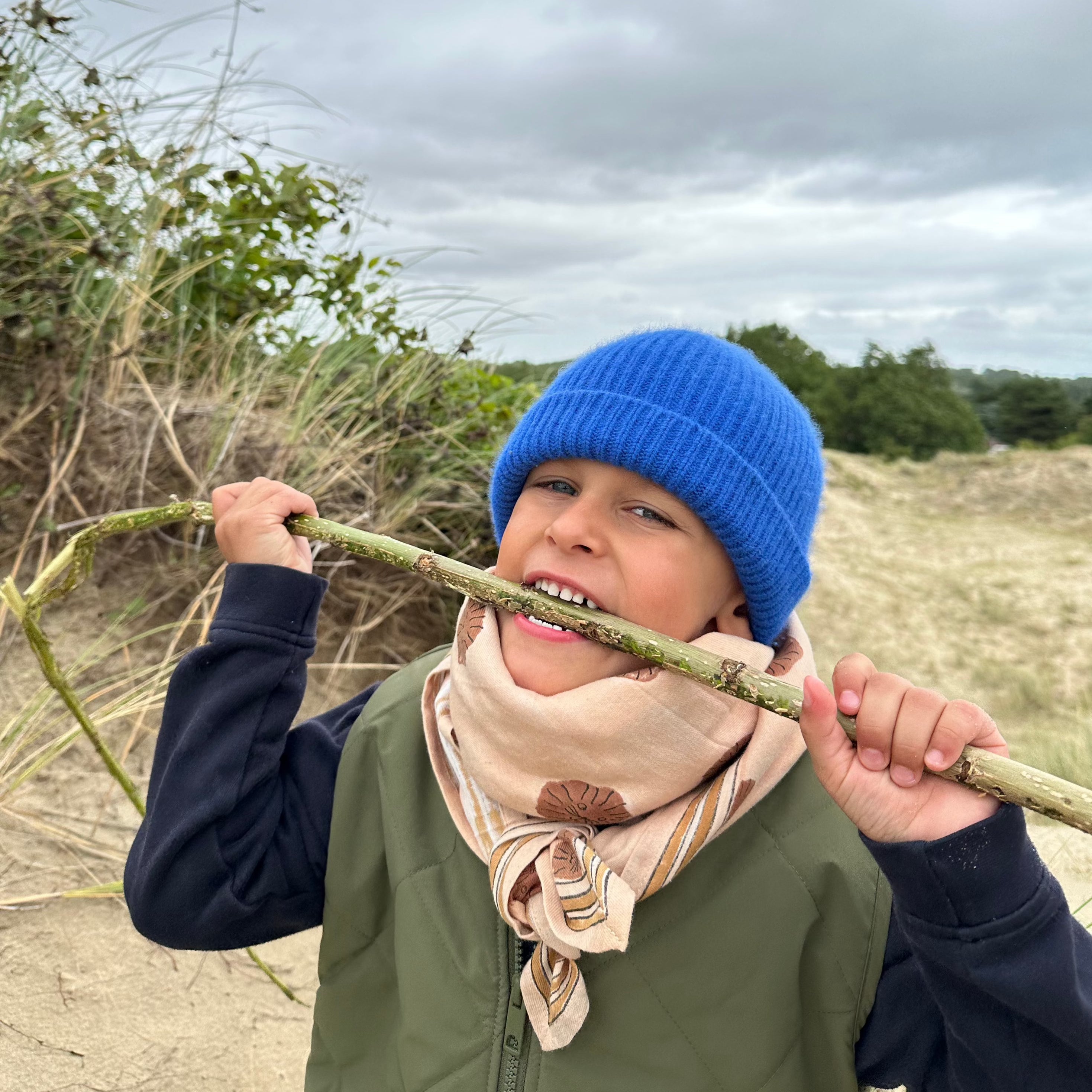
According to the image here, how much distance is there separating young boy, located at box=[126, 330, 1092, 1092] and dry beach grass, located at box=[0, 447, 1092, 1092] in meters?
0.90

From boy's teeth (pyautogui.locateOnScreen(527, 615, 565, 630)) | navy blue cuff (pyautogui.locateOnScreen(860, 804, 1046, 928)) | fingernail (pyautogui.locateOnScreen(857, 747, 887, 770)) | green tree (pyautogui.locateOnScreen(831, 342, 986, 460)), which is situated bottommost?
navy blue cuff (pyautogui.locateOnScreen(860, 804, 1046, 928))

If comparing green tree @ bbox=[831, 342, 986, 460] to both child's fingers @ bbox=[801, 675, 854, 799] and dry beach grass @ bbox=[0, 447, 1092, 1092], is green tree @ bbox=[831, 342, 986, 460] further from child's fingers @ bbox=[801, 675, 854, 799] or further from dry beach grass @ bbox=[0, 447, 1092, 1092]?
child's fingers @ bbox=[801, 675, 854, 799]

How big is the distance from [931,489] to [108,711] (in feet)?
28.6

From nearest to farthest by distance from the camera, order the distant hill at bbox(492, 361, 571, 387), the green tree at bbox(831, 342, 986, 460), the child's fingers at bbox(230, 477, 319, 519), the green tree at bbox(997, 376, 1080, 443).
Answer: the child's fingers at bbox(230, 477, 319, 519), the distant hill at bbox(492, 361, 571, 387), the green tree at bbox(831, 342, 986, 460), the green tree at bbox(997, 376, 1080, 443)

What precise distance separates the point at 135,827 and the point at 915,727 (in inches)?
98.7

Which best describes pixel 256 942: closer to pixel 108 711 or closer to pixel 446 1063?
pixel 446 1063

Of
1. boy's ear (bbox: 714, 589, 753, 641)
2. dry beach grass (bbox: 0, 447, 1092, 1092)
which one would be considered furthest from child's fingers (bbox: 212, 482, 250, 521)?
dry beach grass (bbox: 0, 447, 1092, 1092)

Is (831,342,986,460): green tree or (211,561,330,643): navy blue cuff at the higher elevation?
(831,342,986,460): green tree

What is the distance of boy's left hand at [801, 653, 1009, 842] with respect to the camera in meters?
1.06

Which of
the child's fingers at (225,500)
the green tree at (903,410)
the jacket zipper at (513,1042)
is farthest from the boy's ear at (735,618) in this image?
the green tree at (903,410)

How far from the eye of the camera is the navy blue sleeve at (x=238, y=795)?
58.5 inches

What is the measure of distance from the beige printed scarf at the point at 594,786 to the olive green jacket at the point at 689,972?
7 centimetres

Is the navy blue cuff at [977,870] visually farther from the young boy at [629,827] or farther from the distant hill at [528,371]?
the distant hill at [528,371]

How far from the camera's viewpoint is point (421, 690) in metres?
1.67
